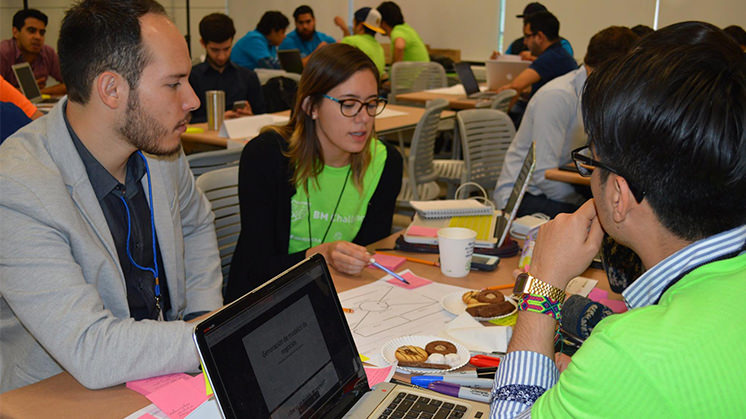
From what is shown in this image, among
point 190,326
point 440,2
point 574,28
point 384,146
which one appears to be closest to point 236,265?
point 384,146

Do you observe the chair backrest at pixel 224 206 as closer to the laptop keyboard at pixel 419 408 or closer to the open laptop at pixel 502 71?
the laptop keyboard at pixel 419 408

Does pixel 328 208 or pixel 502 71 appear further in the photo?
pixel 502 71

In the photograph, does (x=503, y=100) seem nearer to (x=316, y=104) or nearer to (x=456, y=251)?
(x=316, y=104)

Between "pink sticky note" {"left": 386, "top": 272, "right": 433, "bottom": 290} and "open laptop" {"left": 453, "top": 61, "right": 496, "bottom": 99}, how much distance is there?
174 inches

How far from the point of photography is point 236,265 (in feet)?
7.23

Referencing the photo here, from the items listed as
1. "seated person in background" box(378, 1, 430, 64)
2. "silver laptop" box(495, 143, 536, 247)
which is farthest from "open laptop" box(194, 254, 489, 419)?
"seated person in background" box(378, 1, 430, 64)

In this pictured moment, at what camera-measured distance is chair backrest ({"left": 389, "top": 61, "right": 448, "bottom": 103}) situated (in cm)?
719

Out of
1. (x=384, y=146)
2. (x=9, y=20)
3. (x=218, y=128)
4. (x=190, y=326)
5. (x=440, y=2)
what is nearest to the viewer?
(x=190, y=326)

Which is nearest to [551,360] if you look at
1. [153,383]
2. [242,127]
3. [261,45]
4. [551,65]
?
[153,383]

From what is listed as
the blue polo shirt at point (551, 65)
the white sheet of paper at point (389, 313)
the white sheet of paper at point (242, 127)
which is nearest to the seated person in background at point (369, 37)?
the blue polo shirt at point (551, 65)

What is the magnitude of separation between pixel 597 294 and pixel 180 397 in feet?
3.72

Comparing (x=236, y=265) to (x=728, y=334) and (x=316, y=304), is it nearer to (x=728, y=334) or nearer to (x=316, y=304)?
(x=316, y=304)

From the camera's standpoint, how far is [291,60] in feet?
22.9

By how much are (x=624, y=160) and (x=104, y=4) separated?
122cm
